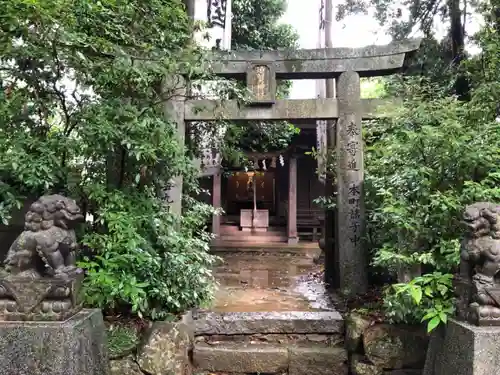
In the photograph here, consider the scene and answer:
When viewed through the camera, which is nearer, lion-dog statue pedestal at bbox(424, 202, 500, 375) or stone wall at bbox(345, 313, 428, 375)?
lion-dog statue pedestal at bbox(424, 202, 500, 375)

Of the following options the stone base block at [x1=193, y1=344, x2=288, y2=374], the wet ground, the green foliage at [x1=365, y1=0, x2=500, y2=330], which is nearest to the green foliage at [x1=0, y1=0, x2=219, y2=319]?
the stone base block at [x1=193, y1=344, x2=288, y2=374]

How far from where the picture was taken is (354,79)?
6.29 m

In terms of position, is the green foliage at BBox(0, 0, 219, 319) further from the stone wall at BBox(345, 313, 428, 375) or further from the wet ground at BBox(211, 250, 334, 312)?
the stone wall at BBox(345, 313, 428, 375)

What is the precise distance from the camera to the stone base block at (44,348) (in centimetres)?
303

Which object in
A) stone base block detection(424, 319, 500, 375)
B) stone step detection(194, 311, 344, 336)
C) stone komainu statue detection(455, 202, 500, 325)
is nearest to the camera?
stone base block detection(424, 319, 500, 375)

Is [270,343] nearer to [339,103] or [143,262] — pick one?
[143,262]

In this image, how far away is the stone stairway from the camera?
481 cm

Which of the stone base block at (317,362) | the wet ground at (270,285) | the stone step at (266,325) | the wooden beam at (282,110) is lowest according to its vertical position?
the stone base block at (317,362)

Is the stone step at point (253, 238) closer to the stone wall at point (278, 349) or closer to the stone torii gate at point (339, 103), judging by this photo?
the stone torii gate at point (339, 103)

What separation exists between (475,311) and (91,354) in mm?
2994

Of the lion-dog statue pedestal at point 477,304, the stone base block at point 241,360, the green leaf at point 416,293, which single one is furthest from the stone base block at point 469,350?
the stone base block at point 241,360

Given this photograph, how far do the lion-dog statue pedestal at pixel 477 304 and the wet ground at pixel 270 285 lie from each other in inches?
108

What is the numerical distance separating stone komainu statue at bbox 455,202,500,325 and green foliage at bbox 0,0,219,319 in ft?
9.11

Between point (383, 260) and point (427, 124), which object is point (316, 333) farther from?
point (427, 124)
